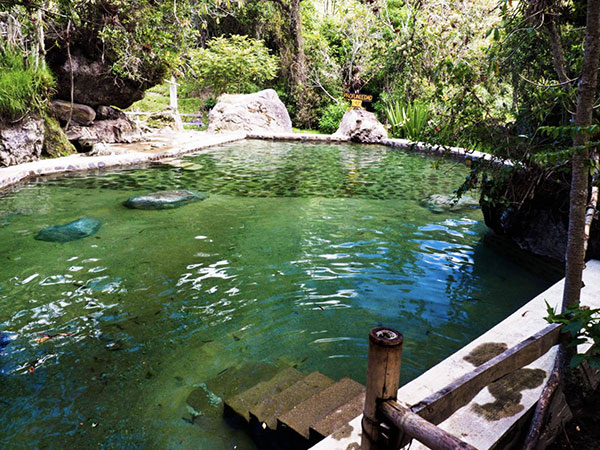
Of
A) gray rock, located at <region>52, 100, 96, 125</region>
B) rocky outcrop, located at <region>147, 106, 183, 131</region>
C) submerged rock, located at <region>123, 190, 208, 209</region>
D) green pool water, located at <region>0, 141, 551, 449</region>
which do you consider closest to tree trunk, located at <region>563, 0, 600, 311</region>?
green pool water, located at <region>0, 141, 551, 449</region>

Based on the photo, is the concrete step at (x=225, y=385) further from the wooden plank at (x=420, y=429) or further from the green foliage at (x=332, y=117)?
the green foliage at (x=332, y=117)

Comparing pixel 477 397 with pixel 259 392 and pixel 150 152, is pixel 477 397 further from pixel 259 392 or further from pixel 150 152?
pixel 150 152

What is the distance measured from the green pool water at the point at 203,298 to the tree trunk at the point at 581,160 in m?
1.35

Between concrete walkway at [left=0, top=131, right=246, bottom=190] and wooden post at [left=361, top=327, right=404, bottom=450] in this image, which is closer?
wooden post at [left=361, top=327, right=404, bottom=450]

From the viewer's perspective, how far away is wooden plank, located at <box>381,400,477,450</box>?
127 cm

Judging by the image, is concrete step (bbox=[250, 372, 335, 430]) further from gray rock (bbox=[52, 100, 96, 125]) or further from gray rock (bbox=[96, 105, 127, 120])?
gray rock (bbox=[96, 105, 127, 120])

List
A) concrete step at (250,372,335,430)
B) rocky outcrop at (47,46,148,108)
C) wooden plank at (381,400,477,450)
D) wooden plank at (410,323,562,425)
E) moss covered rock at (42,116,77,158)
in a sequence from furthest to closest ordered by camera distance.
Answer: rocky outcrop at (47,46,148,108)
moss covered rock at (42,116,77,158)
concrete step at (250,372,335,430)
wooden plank at (410,323,562,425)
wooden plank at (381,400,477,450)

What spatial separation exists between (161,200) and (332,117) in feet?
47.2

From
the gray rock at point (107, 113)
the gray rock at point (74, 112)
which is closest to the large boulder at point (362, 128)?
the gray rock at point (107, 113)

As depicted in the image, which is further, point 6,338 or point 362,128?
point 362,128

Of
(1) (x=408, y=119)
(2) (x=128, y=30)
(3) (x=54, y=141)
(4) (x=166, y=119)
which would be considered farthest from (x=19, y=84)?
(1) (x=408, y=119)

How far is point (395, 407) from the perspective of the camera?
1.43 m

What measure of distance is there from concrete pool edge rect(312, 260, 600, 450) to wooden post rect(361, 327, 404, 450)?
0.11 metres

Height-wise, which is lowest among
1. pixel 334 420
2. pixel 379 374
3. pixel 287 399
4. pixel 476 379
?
pixel 287 399
